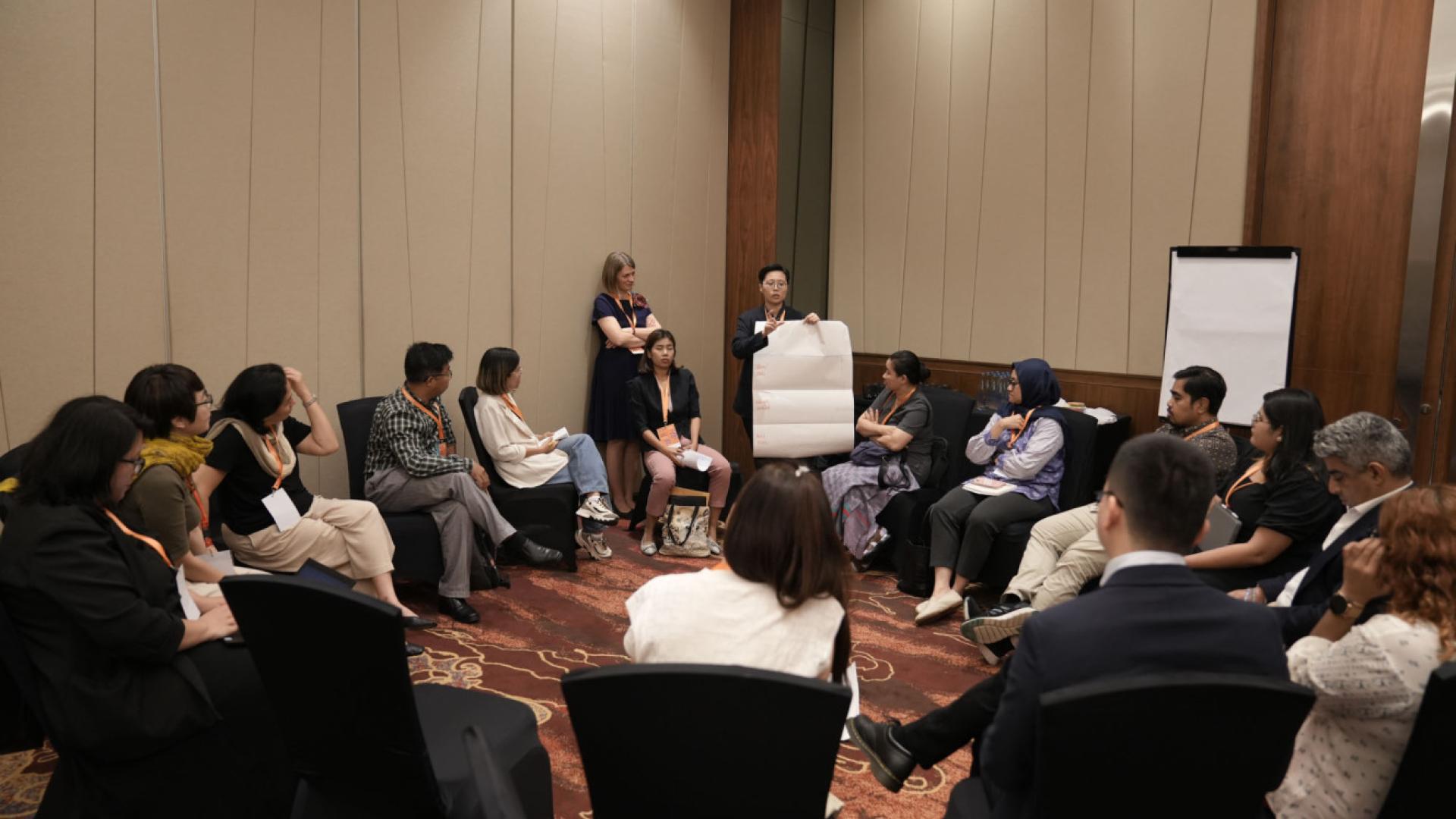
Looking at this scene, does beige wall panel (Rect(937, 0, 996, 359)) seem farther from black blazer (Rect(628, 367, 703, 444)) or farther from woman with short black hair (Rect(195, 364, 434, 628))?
woman with short black hair (Rect(195, 364, 434, 628))

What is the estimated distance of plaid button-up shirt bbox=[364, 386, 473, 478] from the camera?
15.8 ft

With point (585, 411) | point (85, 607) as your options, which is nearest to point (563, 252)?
point (585, 411)

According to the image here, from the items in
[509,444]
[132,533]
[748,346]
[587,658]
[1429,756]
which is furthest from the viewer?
[748,346]

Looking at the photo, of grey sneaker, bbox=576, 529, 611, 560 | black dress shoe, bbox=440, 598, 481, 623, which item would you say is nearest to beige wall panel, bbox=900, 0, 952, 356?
grey sneaker, bbox=576, 529, 611, 560

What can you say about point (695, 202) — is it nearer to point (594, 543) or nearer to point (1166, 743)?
point (594, 543)

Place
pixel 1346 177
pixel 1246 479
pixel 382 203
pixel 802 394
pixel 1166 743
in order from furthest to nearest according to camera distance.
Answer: pixel 802 394
pixel 382 203
pixel 1346 177
pixel 1246 479
pixel 1166 743

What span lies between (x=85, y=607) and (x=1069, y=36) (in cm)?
600

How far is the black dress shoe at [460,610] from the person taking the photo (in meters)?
4.68

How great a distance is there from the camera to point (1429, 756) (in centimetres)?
184

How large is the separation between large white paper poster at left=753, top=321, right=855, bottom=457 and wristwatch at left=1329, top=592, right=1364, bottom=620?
144 inches

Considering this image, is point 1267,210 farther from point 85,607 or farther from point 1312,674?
point 85,607

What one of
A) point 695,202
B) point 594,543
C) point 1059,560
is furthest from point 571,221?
point 1059,560

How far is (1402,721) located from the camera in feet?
6.56

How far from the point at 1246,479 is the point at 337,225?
450 cm
